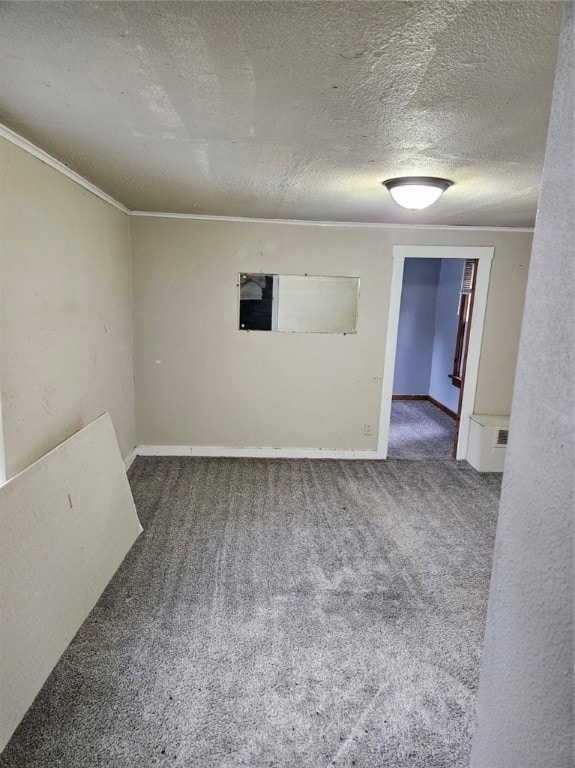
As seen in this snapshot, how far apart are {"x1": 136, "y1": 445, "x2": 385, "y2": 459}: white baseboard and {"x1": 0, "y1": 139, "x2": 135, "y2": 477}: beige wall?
2.90 ft

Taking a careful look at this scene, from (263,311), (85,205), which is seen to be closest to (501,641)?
(85,205)

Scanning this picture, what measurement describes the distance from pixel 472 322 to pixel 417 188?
94.1 inches

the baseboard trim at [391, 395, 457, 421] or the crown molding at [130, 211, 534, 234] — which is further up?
the crown molding at [130, 211, 534, 234]

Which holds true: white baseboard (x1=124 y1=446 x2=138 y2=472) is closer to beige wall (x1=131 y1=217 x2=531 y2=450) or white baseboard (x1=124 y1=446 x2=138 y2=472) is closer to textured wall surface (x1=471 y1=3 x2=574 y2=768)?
beige wall (x1=131 y1=217 x2=531 y2=450)

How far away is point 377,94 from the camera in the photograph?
1434mm

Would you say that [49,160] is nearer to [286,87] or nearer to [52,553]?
[286,87]

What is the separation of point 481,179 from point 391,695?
256 cm

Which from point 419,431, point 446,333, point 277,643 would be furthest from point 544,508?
point 446,333

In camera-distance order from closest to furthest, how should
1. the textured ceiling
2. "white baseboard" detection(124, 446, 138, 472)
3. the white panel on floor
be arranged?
the textured ceiling → the white panel on floor → "white baseboard" detection(124, 446, 138, 472)

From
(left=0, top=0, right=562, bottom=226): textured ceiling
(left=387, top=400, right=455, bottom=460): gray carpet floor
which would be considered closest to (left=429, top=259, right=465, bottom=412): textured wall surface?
(left=387, top=400, right=455, bottom=460): gray carpet floor

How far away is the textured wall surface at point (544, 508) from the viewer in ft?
2.10

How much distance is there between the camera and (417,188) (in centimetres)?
251

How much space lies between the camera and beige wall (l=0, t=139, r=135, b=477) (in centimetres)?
210

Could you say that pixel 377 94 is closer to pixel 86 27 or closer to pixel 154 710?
pixel 86 27
